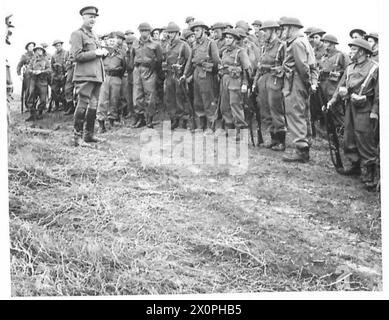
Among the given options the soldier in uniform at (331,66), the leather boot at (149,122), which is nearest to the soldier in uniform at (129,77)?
the leather boot at (149,122)

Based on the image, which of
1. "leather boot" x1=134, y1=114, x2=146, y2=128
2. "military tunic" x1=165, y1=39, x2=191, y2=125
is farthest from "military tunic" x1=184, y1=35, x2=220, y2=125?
"leather boot" x1=134, y1=114, x2=146, y2=128

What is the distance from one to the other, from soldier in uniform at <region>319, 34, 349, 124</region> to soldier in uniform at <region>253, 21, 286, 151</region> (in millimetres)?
1247

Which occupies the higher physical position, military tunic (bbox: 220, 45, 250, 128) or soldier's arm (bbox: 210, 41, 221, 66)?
soldier's arm (bbox: 210, 41, 221, 66)

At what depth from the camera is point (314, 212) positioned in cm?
501

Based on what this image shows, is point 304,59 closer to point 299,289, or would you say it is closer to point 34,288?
point 299,289

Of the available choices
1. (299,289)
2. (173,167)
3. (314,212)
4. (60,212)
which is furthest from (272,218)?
(60,212)

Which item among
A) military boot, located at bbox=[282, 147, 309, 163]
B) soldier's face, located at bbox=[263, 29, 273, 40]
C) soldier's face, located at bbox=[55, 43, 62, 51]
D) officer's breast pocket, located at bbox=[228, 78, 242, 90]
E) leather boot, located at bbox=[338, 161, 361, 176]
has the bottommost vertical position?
leather boot, located at bbox=[338, 161, 361, 176]

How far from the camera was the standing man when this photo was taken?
6.39 m

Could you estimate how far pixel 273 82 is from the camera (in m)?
6.76

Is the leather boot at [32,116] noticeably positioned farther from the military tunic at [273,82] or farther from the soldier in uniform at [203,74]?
the military tunic at [273,82]

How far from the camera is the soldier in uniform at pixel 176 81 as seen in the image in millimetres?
8203

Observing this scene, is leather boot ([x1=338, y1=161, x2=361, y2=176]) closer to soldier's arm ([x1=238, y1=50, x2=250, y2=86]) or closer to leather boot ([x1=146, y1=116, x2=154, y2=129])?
soldier's arm ([x1=238, y1=50, x2=250, y2=86])

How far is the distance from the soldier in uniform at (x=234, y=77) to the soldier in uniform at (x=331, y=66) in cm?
130

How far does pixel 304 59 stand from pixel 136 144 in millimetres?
2305
